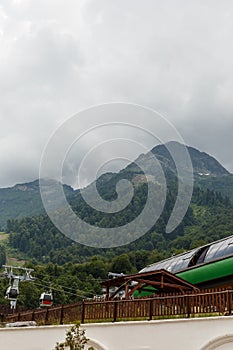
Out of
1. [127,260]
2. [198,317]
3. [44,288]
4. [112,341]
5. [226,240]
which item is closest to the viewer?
[198,317]

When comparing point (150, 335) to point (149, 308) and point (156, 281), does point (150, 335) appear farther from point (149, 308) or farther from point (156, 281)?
point (156, 281)

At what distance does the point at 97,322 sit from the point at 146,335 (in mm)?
2050

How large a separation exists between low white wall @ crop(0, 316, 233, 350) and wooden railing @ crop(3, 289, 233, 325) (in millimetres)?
460

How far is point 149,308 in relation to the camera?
12.3 metres

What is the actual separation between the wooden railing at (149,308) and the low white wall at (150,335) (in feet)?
1.51

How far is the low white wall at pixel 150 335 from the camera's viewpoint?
34.5 feet

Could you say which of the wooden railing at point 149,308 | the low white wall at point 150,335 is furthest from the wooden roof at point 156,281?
the low white wall at point 150,335

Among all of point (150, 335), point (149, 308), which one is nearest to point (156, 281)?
point (149, 308)

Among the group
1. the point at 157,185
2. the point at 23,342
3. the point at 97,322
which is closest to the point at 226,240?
the point at 97,322

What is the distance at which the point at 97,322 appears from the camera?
13.2 m

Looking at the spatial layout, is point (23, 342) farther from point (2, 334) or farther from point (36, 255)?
point (36, 255)

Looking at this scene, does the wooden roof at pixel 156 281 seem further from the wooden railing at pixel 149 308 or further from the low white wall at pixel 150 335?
the low white wall at pixel 150 335

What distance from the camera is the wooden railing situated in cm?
1137

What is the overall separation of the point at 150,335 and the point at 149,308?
848 mm
